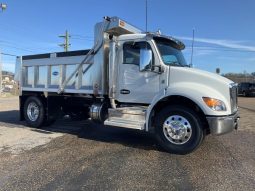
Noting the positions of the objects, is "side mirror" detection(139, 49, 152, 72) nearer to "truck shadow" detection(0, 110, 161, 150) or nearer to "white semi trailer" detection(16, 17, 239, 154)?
"white semi trailer" detection(16, 17, 239, 154)

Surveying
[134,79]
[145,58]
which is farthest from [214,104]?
[134,79]

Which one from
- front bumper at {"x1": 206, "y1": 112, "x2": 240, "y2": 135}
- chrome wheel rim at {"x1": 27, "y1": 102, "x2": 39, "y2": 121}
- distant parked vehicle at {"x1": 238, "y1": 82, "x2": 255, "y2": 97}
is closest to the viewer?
front bumper at {"x1": 206, "y1": 112, "x2": 240, "y2": 135}

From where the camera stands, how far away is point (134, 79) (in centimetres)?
842

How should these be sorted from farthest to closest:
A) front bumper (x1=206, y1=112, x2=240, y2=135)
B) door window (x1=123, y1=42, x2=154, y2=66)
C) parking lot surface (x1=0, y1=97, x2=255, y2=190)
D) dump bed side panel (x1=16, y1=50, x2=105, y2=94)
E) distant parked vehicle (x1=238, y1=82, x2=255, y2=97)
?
distant parked vehicle (x1=238, y1=82, x2=255, y2=97) < dump bed side panel (x1=16, y1=50, x2=105, y2=94) < door window (x1=123, y1=42, x2=154, y2=66) < front bumper (x1=206, y1=112, x2=240, y2=135) < parking lot surface (x1=0, y1=97, x2=255, y2=190)

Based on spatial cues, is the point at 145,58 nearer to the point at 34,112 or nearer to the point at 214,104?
the point at 214,104

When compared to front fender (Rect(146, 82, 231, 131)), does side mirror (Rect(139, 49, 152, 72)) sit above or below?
above

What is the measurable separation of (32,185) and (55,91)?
5.45 m

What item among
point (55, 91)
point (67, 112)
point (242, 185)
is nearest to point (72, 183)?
point (242, 185)

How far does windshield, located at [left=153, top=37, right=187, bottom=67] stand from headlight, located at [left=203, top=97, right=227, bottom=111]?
141cm

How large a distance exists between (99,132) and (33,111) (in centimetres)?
263

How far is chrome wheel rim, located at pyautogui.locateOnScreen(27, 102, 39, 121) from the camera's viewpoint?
36.7 feet

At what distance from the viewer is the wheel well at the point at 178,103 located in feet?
24.3

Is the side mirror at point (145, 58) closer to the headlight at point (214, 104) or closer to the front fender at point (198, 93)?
the front fender at point (198, 93)

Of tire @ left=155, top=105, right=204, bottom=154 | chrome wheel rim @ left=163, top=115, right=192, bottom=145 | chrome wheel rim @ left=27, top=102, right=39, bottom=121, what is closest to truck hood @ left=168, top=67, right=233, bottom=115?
tire @ left=155, top=105, right=204, bottom=154
